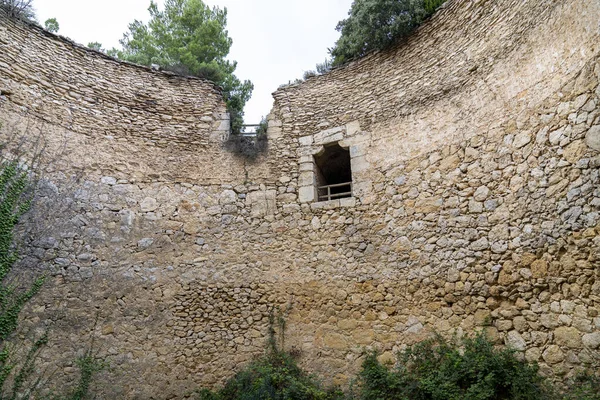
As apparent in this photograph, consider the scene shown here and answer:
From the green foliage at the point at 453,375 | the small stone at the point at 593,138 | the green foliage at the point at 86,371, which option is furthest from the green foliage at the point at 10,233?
the small stone at the point at 593,138

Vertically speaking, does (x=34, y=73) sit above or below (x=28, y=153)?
above

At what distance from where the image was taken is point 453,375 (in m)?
4.13

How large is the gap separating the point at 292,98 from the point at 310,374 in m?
4.84

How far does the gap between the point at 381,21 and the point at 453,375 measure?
218 inches

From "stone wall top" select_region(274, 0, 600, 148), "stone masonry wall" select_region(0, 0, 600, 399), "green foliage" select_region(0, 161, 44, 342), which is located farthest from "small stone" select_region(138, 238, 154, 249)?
"stone wall top" select_region(274, 0, 600, 148)

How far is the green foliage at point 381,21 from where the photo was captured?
621cm

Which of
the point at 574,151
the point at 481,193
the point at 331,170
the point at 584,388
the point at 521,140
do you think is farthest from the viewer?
the point at 331,170

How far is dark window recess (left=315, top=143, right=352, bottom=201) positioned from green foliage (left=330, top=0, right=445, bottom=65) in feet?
5.73

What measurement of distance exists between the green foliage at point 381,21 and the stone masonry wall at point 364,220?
0.25 metres

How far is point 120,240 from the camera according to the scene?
620cm

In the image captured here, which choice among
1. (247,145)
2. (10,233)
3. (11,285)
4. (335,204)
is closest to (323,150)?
(335,204)

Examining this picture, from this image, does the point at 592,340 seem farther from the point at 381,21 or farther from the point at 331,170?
the point at 381,21

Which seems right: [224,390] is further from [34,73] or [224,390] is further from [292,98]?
[34,73]

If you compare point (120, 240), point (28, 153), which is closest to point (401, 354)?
point (120, 240)
